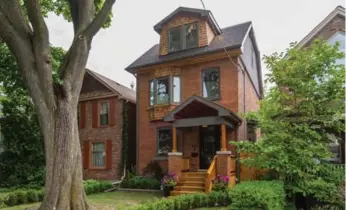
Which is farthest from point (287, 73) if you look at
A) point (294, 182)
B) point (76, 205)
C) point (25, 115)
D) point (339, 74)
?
point (25, 115)

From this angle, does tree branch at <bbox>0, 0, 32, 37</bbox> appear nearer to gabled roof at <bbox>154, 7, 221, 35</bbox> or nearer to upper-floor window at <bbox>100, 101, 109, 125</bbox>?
gabled roof at <bbox>154, 7, 221, 35</bbox>

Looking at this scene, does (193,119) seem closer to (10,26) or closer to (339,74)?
(339,74)

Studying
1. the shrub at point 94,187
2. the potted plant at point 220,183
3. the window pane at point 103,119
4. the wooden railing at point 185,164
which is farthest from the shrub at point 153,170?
the window pane at point 103,119

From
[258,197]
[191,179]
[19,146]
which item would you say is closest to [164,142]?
[191,179]

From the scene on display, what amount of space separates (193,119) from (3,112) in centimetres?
1230

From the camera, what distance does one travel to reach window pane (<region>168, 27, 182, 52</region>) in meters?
18.5

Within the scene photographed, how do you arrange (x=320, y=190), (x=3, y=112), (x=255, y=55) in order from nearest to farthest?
(x=320, y=190)
(x=3, y=112)
(x=255, y=55)

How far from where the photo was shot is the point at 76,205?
884cm

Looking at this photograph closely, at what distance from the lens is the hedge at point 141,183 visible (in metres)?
16.4

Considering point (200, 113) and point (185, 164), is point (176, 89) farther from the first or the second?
point (185, 164)

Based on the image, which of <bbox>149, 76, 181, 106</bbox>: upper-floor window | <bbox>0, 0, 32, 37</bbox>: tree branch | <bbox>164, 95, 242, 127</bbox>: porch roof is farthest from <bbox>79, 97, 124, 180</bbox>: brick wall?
<bbox>0, 0, 32, 37</bbox>: tree branch

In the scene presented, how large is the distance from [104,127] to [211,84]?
7.68m

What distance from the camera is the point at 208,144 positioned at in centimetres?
1695

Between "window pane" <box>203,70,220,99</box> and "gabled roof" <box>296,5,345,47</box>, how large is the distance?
440cm
